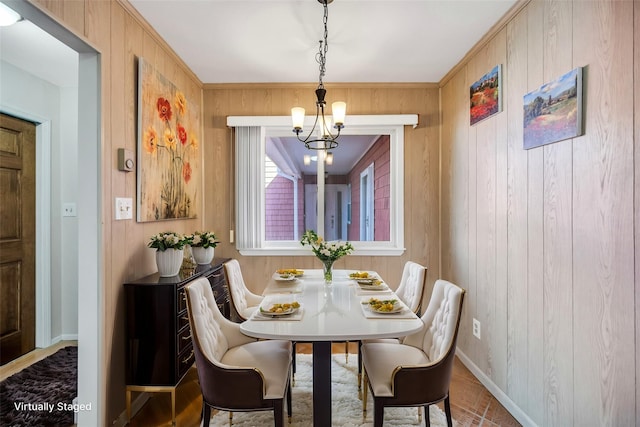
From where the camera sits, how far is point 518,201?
2090 mm

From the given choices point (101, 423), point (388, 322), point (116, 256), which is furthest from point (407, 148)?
point (101, 423)

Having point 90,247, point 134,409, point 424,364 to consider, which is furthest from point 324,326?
point 134,409

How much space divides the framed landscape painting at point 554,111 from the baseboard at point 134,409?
114 inches

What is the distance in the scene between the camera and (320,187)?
367 cm

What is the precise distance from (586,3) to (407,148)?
77.4 inches

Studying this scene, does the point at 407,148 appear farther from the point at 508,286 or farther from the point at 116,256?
the point at 116,256

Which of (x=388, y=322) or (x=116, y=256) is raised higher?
(x=116, y=256)

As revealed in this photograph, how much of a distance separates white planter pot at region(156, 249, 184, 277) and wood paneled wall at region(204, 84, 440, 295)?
4.17 ft

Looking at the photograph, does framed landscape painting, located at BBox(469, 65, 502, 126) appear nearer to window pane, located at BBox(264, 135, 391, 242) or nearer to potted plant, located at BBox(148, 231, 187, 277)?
window pane, located at BBox(264, 135, 391, 242)

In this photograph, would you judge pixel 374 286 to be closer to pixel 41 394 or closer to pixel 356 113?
pixel 356 113

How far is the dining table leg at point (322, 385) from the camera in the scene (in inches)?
62.7

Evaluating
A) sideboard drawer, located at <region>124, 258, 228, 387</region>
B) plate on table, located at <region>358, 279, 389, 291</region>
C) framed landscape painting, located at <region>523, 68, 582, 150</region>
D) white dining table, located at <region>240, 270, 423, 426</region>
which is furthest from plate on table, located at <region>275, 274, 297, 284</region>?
framed landscape painting, located at <region>523, 68, 582, 150</region>

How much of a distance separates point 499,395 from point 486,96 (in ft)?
6.99

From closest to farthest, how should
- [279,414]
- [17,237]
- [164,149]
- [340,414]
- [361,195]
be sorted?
[279,414], [340,414], [164,149], [17,237], [361,195]
